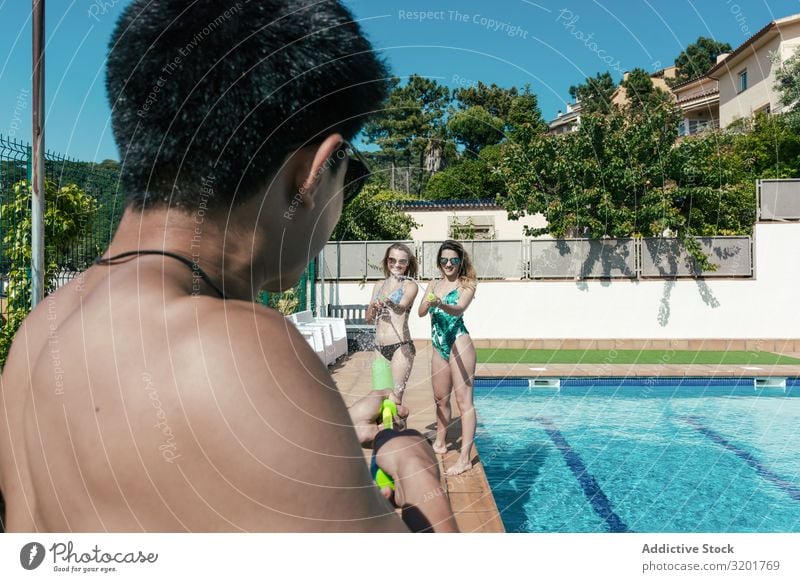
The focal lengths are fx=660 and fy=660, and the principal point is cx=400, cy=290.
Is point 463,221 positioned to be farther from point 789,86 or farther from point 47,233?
point 47,233

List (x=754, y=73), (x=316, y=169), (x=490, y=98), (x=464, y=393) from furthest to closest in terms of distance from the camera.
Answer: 1. (x=754, y=73)
2. (x=464, y=393)
3. (x=490, y=98)
4. (x=316, y=169)

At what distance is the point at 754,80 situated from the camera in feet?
56.0

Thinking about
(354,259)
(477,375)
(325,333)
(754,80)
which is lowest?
(477,375)

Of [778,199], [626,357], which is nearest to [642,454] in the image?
[626,357]

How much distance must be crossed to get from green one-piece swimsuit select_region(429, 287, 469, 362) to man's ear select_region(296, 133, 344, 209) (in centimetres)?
455

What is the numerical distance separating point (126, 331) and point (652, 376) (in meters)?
10.2

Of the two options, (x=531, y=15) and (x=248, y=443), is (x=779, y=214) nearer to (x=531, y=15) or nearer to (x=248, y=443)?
(x=531, y=15)

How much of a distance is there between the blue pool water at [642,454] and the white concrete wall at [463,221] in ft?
22.6

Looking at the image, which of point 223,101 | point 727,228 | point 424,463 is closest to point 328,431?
point 223,101

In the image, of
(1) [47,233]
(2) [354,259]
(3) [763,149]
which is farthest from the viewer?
(2) [354,259]

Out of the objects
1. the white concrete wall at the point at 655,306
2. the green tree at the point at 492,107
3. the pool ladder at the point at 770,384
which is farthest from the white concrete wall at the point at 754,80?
the green tree at the point at 492,107

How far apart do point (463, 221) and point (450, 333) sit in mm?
11528

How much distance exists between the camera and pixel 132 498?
618mm

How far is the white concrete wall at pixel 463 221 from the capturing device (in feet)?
53.0
